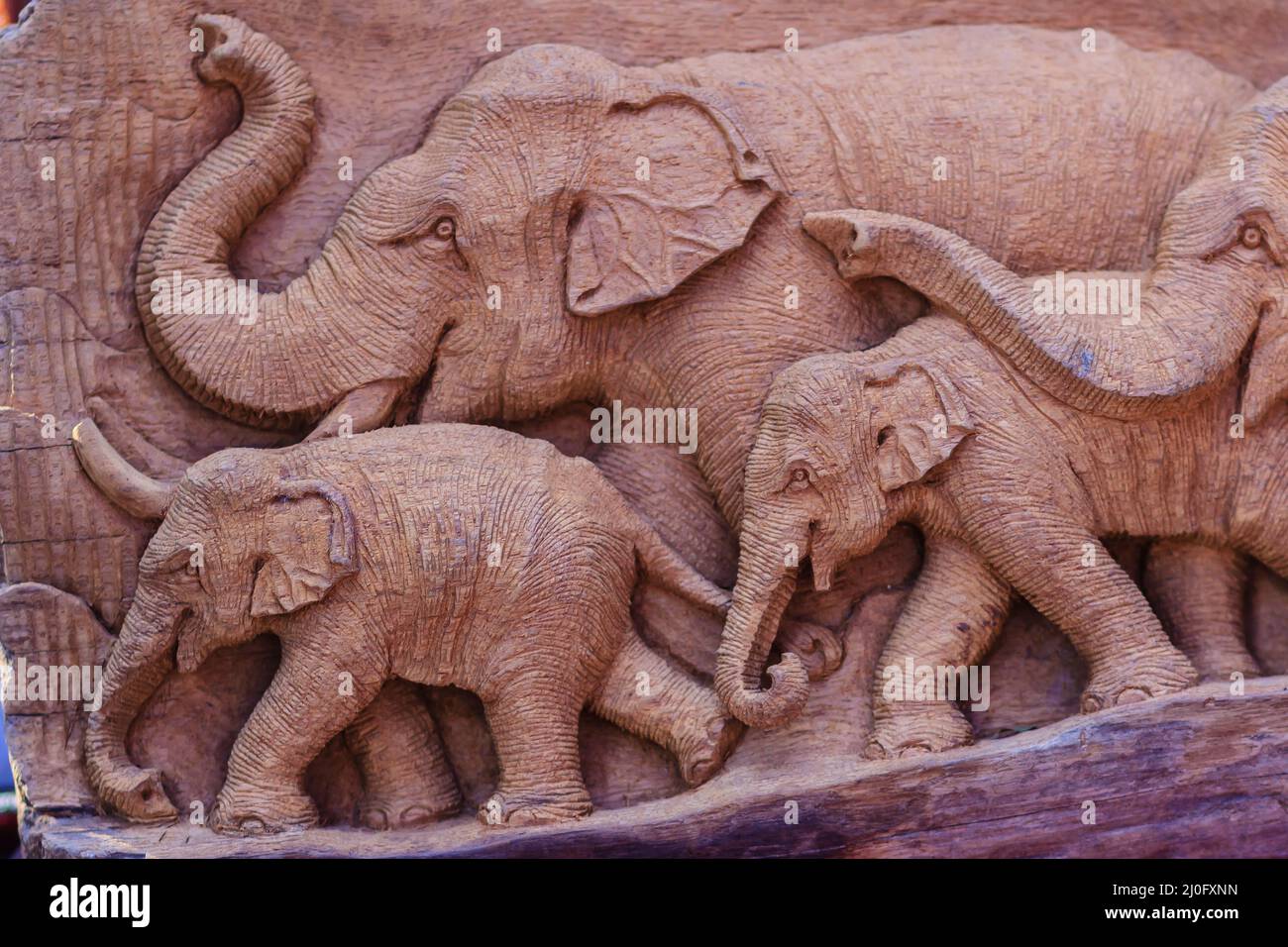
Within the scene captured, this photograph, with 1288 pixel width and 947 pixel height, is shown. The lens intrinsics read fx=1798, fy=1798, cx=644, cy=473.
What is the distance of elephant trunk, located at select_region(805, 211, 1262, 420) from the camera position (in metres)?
3.17

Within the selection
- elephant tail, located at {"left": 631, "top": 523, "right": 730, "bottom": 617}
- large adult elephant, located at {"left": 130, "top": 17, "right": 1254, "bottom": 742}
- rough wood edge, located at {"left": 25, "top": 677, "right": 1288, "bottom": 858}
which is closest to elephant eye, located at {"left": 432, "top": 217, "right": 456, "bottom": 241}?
large adult elephant, located at {"left": 130, "top": 17, "right": 1254, "bottom": 742}

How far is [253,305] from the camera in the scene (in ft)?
10.7

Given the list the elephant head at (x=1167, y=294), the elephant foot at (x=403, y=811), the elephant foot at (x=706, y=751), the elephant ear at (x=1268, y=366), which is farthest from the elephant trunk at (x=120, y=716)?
the elephant ear at (x=1268, y=366)

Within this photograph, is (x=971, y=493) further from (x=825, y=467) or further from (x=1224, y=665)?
(x=1224, y=665)

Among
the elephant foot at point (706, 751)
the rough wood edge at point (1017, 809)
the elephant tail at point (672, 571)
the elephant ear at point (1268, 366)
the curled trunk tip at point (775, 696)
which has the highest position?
the elephant ear at point (1268, 366)

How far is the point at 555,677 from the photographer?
3.17 meters

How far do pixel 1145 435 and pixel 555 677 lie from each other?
114 centimetres

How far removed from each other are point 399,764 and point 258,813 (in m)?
0.26

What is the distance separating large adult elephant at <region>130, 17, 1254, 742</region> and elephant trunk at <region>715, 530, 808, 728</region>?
0.49ft

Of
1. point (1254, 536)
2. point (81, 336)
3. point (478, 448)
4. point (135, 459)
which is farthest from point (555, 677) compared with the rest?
point (1254, 536)

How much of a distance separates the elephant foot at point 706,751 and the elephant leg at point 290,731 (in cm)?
56

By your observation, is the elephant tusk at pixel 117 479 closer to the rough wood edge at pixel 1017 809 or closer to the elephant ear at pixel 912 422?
the rough wood edge at pixel 1017 809

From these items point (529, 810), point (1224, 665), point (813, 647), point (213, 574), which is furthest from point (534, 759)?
point (1224, 665)

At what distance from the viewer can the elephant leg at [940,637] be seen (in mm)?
3176
